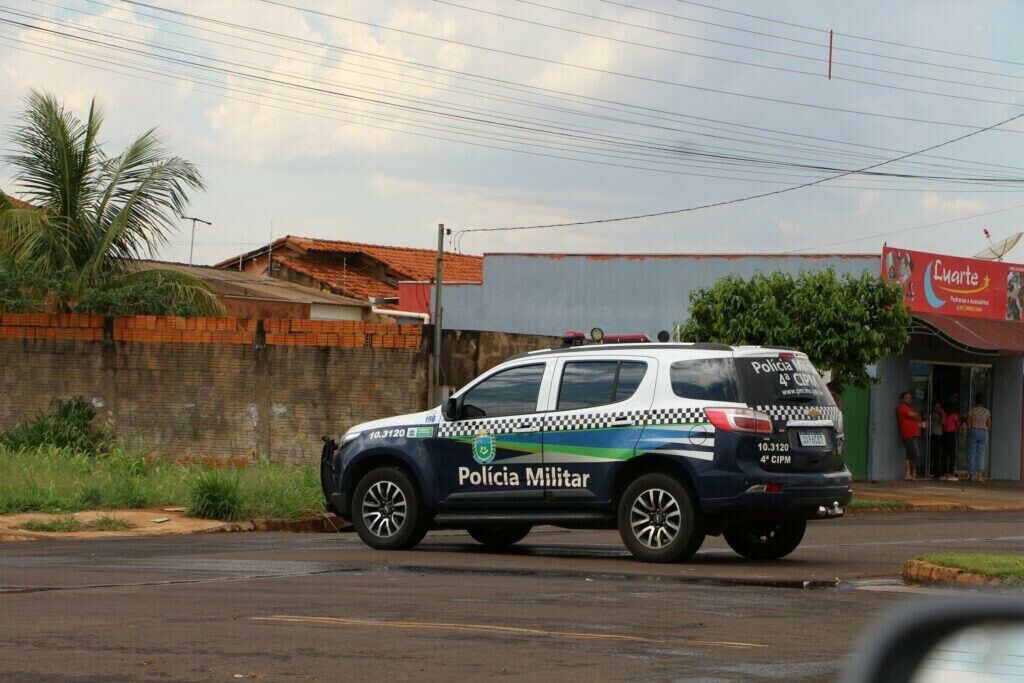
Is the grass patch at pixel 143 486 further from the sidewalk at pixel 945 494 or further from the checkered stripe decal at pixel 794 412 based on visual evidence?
the sidewalk at pixel 945 494

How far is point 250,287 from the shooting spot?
3475 centimetres

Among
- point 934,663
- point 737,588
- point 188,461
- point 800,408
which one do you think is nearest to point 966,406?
point 188,461

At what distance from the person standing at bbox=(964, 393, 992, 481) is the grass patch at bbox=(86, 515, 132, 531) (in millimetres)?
21462

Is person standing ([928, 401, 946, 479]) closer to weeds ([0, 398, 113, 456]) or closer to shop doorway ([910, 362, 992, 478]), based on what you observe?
shop doorway ([910, 362, 992, 478])

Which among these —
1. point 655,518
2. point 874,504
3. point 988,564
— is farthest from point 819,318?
point 988,564

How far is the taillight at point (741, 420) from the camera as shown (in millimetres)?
12430

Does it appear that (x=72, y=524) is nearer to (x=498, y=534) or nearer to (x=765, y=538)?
(x=498, y=534)

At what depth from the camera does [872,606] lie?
395 inches

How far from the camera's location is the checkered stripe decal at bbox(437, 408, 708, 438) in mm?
12688

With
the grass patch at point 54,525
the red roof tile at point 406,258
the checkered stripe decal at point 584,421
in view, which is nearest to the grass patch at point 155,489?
the grass patch at point 54,525

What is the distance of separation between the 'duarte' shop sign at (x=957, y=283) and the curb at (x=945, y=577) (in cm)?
1764

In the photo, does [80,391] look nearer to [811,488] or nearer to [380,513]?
[380,513]

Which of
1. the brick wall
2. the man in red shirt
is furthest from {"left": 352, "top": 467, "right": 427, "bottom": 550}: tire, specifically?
the man in red shirt

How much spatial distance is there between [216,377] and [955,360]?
59.3 ft
